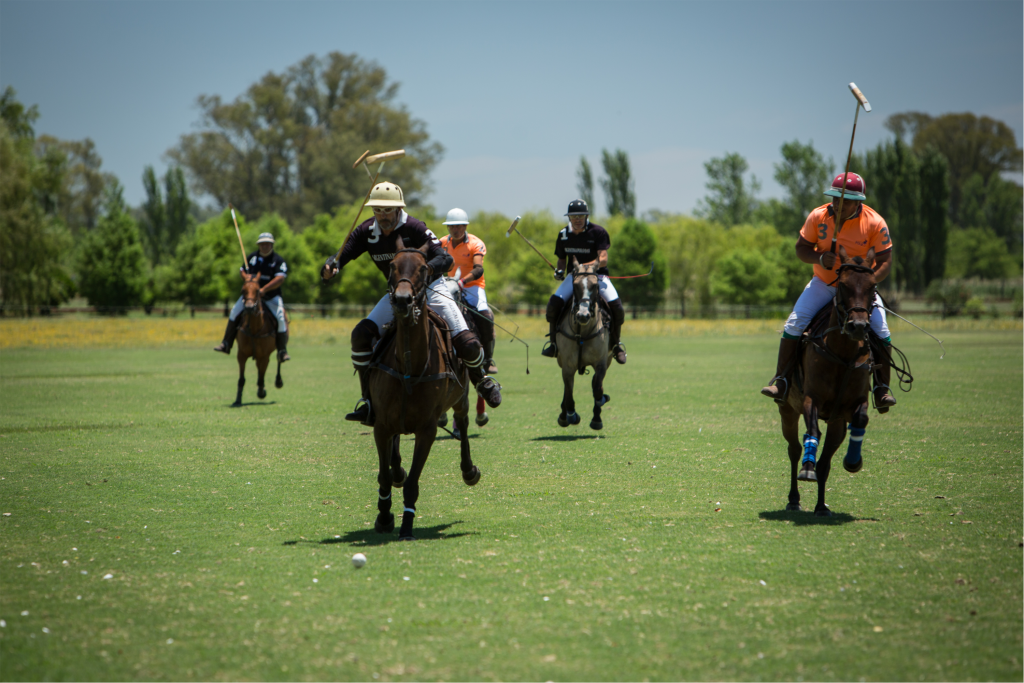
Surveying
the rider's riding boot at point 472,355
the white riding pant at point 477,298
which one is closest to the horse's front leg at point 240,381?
the white riding pant at point 477,298

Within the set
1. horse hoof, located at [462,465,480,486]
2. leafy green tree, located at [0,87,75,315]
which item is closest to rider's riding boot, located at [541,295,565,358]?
horse hoof, located at [462,465,480,486]

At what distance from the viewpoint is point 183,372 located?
27.1m

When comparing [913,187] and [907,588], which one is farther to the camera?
[913,187]

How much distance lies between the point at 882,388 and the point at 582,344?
6.29 metres

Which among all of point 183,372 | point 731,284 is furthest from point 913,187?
point 183,372

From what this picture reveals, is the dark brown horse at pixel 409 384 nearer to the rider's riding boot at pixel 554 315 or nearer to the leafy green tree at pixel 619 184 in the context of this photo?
the rider's riding boot at pixel 554 315

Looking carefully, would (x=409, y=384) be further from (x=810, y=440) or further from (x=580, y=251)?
(x=580, y=251)

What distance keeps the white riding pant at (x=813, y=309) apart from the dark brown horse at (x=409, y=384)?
11.9 feet

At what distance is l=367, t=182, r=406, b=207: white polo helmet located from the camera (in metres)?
8.30

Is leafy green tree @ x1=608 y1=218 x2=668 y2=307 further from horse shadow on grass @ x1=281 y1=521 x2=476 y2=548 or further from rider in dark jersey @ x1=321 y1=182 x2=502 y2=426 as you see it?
horse shadow on grass @ x1=281 y1=521 x2=476 y2=548

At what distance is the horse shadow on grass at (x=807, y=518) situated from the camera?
8.11 meters

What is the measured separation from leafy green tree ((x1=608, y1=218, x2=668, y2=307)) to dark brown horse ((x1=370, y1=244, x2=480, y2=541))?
2704 inches

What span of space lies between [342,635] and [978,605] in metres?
4.21

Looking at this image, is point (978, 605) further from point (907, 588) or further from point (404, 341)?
point (404, 341)
